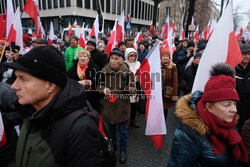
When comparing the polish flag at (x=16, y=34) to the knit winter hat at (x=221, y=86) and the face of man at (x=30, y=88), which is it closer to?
the face of man at (x=30, y=88)

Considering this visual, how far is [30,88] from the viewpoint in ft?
3.84

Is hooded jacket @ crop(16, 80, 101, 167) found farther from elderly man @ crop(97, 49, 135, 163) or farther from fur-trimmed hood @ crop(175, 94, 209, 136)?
elderly man @ crop(97, 49, 135, 163)

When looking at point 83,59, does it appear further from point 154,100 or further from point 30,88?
point 30,88

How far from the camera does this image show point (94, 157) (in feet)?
3.52

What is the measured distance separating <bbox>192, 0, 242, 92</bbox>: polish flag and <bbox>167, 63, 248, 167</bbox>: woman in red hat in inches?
31.1

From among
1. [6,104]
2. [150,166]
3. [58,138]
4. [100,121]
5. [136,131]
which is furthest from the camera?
[136,131]

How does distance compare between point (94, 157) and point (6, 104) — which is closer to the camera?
point (94, 157)

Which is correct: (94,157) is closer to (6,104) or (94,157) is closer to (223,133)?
(223,133)

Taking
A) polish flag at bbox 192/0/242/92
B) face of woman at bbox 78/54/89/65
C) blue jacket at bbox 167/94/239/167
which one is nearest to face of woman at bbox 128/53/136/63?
face of woman at bbox 78/54/89/65

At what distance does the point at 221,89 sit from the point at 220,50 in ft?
3.79

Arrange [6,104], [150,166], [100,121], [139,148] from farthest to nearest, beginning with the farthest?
[139,148], [150,166], [6,104], [100,121]

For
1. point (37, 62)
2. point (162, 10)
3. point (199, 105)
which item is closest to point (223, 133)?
point (199, 105)

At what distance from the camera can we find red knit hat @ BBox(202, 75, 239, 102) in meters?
1.35

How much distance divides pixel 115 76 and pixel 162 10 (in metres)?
47.0
